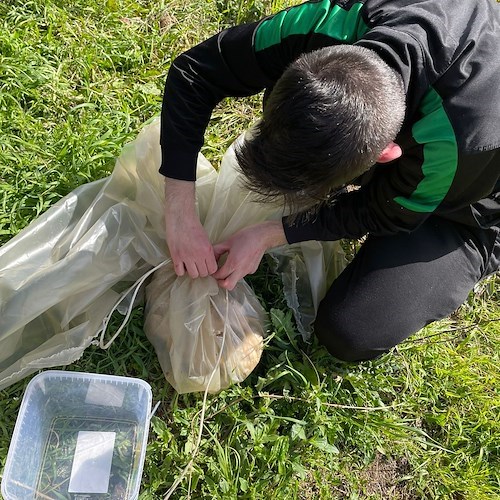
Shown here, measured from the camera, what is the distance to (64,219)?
1701 mm

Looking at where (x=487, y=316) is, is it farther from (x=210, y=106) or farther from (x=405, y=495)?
(x=210, y=106)

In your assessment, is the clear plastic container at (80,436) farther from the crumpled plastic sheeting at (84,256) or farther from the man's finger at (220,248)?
the man's finger at (220,248)

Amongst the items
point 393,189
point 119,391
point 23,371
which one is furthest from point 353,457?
point 23,371

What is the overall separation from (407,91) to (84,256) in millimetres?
983

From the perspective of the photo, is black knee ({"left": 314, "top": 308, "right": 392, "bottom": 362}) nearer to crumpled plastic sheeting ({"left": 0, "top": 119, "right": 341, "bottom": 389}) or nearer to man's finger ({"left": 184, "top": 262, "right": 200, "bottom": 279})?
crumpled plastic sheeting ({"left": 0, "top": 119, "right": 341, "bottom": 389})

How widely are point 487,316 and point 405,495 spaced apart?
2.56ft

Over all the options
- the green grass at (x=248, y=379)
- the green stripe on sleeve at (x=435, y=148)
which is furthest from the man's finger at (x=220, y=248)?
the green stripe on sleeve at (x=435, y=148)

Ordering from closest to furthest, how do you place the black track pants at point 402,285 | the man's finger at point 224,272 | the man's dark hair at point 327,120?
the man's dark hair at point 327,120 < the man's finger at point 224,272 < the black track pants at point 402,285

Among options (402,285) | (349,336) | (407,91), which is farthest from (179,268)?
(407,91)

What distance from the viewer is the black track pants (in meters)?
1.79

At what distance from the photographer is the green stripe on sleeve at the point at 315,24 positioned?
1328 millimetres

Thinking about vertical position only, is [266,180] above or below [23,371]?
above

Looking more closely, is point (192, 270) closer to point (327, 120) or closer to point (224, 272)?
point (224, 272)

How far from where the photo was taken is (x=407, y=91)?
124 cm
